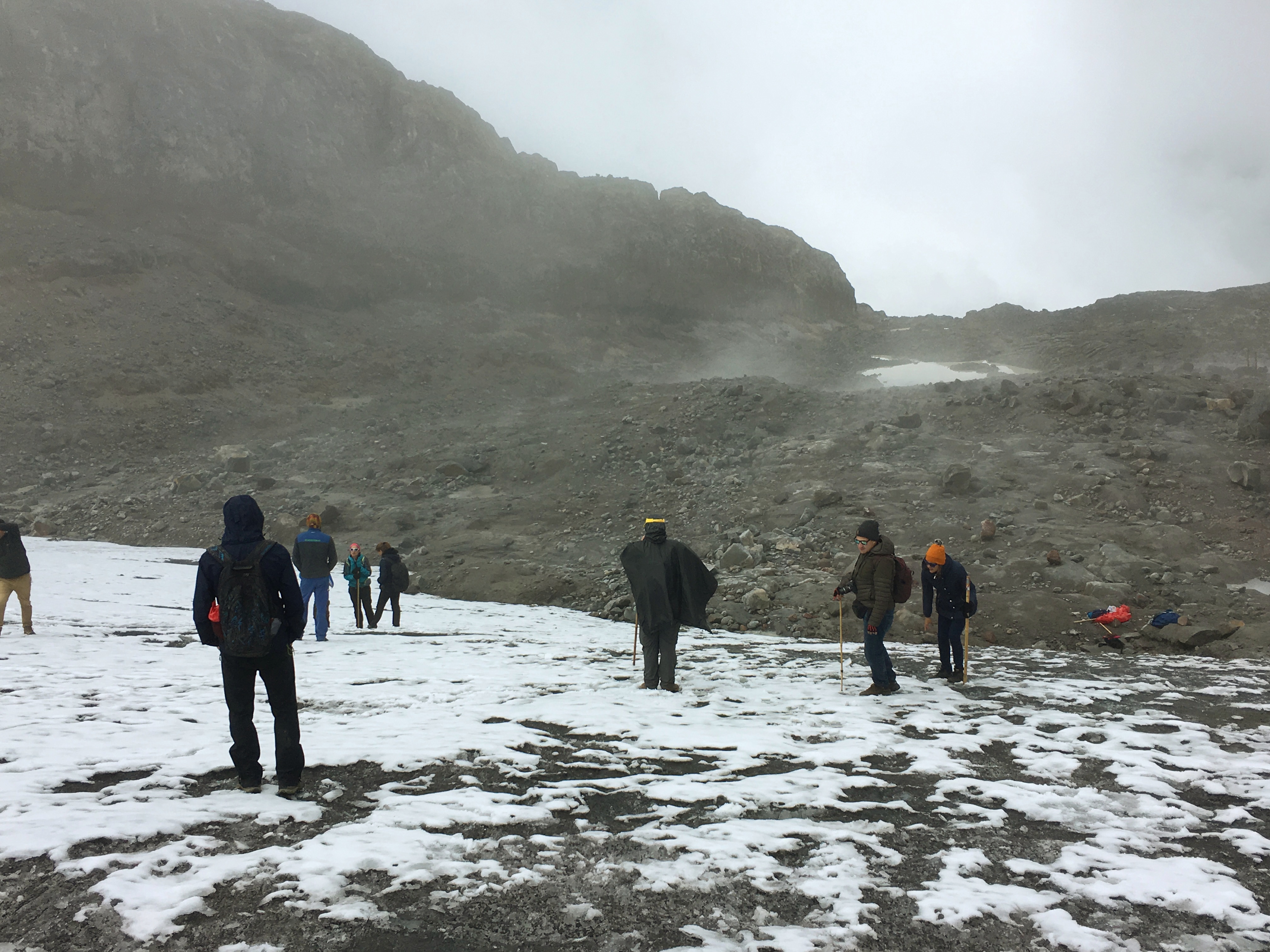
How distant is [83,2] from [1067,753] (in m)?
68.8

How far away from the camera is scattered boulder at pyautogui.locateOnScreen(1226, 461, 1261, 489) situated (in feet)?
Result: 57.7

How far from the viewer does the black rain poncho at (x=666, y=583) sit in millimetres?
8445

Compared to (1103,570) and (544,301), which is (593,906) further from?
(544,301)

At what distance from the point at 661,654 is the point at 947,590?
3.52 meters

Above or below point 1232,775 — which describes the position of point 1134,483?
above

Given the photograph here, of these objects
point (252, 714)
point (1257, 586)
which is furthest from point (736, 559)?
point (252, 714)

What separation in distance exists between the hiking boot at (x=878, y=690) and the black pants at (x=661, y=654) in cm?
214

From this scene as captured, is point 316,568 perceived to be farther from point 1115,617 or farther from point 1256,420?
point 1256,420

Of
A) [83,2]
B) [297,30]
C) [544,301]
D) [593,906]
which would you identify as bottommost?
[593,906]

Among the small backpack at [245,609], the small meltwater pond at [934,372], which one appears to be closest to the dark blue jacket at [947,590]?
the small backpack at [245,609]

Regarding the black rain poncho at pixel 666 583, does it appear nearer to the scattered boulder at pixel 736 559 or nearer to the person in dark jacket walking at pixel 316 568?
the person in dark jacket walking at pixel 316 568

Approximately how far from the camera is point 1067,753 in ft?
19.6

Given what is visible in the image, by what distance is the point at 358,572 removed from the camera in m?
13.4

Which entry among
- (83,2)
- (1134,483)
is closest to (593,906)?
(1134,483)
